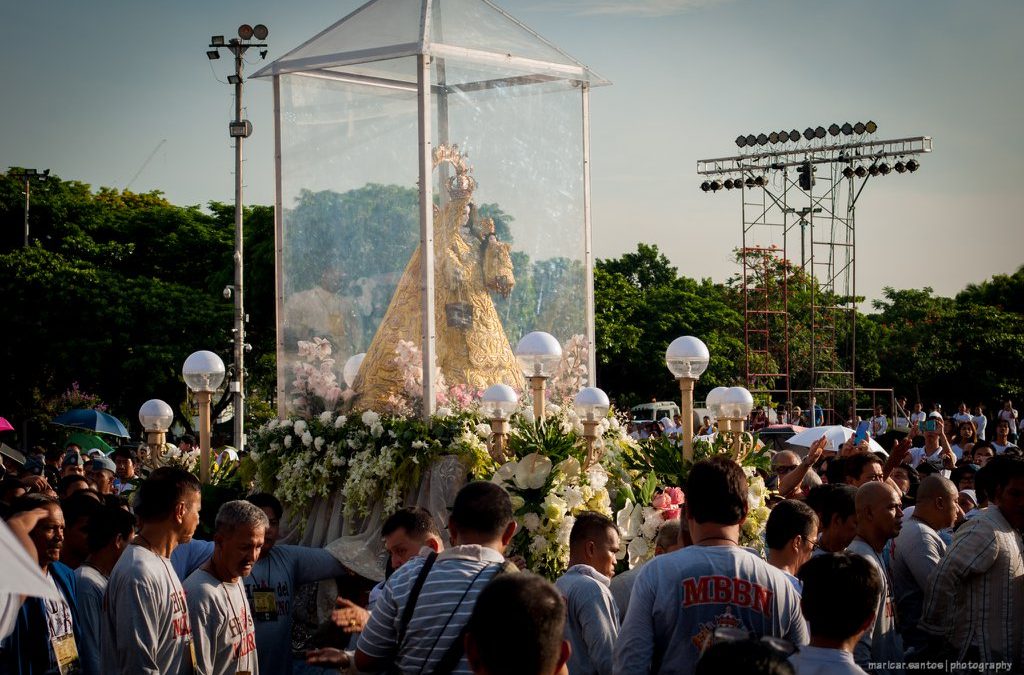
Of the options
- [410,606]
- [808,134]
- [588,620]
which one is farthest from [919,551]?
[808,134]

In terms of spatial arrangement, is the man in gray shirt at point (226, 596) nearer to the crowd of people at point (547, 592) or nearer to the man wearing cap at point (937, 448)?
the crowd of people at point (547, 592)

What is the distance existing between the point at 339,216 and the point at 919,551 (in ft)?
22.3

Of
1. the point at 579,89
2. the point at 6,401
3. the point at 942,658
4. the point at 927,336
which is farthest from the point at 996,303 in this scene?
the point at 942,658

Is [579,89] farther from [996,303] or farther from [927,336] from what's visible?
[996,303]

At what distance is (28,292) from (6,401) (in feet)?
11.5

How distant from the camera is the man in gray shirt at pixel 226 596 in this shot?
543cm

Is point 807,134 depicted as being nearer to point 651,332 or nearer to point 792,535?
point 651,332

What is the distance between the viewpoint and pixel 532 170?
12.1 meters

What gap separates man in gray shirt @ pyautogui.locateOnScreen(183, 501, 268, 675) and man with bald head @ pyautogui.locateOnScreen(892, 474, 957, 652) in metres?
3.45

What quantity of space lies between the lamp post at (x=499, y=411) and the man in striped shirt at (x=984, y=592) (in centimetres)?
349

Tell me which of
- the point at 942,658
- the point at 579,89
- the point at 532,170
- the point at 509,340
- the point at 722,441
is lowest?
the point at 942,658

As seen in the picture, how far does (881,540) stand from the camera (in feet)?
20.5

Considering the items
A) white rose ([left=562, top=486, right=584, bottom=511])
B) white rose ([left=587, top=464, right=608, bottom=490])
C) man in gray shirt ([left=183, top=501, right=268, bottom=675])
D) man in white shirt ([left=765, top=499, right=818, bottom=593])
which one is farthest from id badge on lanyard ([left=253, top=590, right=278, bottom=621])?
white rose ([left=587, top=464, right=608, bottom=490])

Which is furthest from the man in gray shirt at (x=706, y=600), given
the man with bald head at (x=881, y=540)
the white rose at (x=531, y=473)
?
the white rose at (x=531, y=473)
